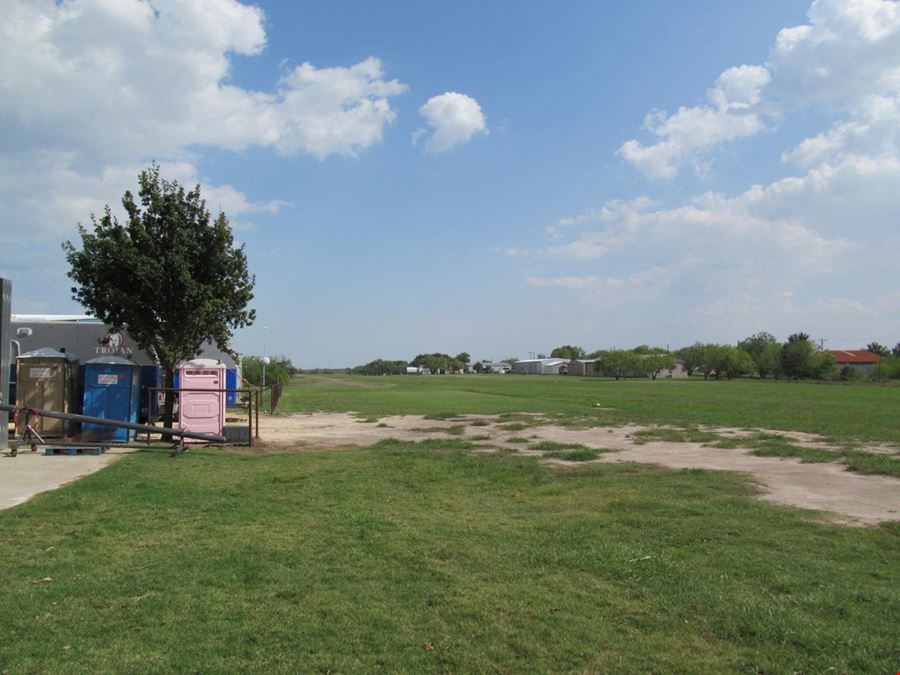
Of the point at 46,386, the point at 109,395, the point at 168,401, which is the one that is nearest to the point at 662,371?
the point at 168,401

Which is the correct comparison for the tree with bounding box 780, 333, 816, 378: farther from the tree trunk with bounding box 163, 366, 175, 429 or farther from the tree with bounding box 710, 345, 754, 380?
the tree trunk with bounding box 163, 366, 175, 429

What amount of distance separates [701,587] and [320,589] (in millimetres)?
3068

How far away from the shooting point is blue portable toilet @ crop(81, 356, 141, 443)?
16.4 m

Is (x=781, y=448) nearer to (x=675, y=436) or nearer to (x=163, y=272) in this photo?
(x=675, y=436)

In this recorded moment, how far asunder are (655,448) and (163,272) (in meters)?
13.3

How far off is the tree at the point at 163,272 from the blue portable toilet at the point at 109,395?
1.68 m

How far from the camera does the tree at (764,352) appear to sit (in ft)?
403

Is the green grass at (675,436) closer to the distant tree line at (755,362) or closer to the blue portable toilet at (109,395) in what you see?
the blue portable toilet at (109,395)

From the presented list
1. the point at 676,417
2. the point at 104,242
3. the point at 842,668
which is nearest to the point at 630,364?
the point at 676,417

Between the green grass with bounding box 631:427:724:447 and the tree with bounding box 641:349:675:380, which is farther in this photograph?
the tree with bounding box 641:349:675:380

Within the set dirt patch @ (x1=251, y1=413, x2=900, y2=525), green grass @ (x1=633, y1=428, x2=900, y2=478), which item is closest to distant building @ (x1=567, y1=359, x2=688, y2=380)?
dirt patch @ (x1=251, y1=413, x2=900, y2=525)

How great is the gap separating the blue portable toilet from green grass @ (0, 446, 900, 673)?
6.72 metres

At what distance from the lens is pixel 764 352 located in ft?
414

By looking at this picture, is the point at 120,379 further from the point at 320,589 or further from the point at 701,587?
the point at 701,587
